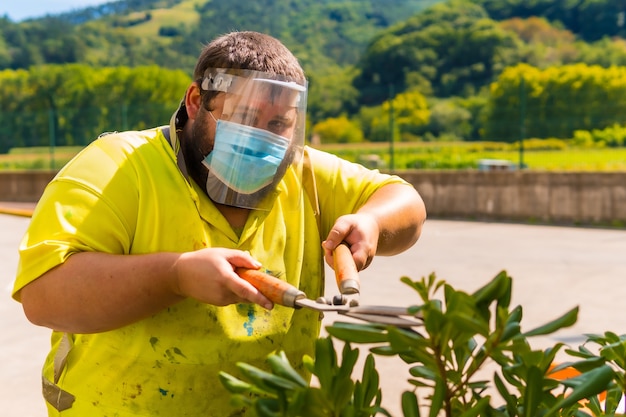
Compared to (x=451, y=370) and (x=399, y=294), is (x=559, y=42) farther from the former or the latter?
(x=451, y=370)

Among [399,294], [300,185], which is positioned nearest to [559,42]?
[399,294]

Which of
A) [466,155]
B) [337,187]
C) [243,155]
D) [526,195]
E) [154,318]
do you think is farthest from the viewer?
[466,155]

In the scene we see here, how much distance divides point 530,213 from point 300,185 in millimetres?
12153

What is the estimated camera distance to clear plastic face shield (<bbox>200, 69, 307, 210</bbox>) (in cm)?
183

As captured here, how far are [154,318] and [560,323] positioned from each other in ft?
3.38

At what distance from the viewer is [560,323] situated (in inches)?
37.7

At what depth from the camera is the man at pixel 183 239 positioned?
1.61 m

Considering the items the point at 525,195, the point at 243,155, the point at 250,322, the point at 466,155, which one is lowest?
the point at 525,195

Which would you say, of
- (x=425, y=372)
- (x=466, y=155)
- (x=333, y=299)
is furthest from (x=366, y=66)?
(x=425, y=372)

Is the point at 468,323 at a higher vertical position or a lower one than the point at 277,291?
higher

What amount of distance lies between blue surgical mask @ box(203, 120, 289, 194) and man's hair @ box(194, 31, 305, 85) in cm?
13

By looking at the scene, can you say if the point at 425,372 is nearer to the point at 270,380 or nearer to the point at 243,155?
the point at 270,380

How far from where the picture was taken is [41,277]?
1613mm

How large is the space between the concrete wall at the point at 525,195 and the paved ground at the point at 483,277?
57cm
